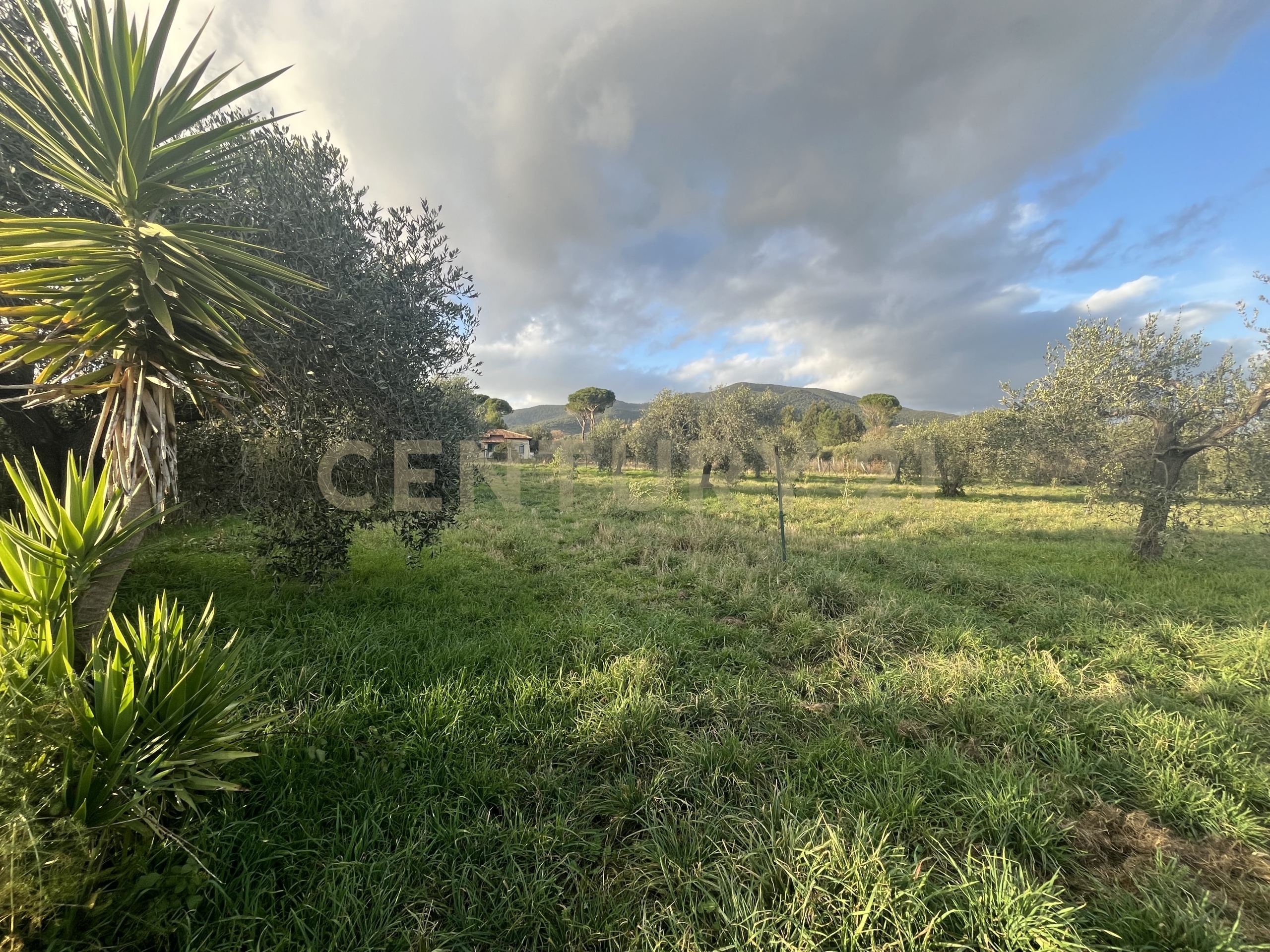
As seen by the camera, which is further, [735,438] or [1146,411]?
[735,438]

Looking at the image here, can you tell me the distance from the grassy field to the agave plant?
2.57 meters

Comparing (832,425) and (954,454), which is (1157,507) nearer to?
(954,454)

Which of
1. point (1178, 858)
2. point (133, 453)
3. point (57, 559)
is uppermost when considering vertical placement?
point (133, 453)

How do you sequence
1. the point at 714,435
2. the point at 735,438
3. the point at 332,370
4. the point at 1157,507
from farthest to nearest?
the point at 714,435 < the point at 735,438 < the point at 1157,507 < the point at 332,370

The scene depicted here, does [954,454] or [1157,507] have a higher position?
[954,454]

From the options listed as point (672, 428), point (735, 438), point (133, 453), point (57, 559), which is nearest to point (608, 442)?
point (672, 428)

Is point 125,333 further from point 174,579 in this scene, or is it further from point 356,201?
point 174,579

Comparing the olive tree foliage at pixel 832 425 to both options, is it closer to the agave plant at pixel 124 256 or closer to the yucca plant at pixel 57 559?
the agave plant at pixel 124 256

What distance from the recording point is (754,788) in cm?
345

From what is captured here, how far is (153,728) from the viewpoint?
7.75 ft

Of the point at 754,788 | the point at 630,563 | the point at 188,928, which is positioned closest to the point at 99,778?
the point at 188,928

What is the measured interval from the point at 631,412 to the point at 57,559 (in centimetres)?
9302

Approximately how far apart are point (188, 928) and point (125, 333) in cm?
406

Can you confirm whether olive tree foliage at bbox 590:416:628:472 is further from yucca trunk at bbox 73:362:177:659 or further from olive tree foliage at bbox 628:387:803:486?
yucca trunk at bbox 73:362:177:659
